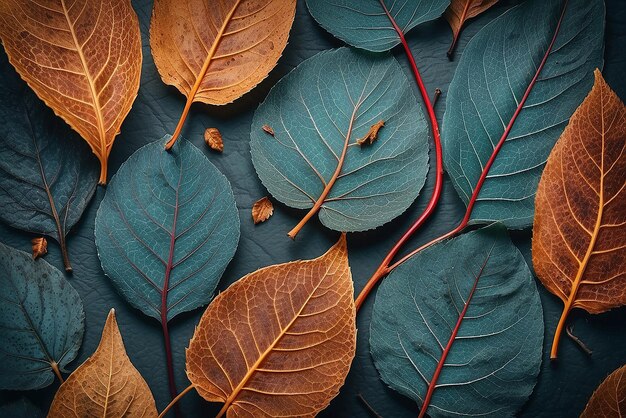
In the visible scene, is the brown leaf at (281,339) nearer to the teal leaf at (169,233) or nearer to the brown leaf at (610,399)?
the teal leaf at (169,233)

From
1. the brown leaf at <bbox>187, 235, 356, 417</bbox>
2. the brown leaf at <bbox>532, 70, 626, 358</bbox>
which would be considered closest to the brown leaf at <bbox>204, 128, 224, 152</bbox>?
the brown leaf at <bbox>187, 235, 356, 417</bbox>

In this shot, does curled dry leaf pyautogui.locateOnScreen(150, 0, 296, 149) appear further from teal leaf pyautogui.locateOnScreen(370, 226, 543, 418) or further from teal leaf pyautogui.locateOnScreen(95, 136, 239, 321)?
teal leaf pyautogui.locateOnScreen(370, 226, 543, 418)

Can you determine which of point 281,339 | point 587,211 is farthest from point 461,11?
point 281,339

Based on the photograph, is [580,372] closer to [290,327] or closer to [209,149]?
[290,327]

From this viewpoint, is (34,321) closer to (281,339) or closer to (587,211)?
(281,339)

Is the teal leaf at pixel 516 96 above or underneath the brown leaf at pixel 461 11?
underneath

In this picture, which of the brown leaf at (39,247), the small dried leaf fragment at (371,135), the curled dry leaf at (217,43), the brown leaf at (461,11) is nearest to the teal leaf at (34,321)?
the brown leaf at (39,247)
